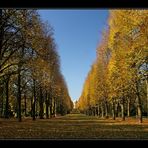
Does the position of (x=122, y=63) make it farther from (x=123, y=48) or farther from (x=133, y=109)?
(x=133, y=109)

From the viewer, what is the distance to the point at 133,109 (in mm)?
92750

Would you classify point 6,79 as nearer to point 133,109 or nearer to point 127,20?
point 127,20

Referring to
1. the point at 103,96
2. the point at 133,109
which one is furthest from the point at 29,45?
the point at 133,109

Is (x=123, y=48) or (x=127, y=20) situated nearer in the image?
(x=127, y=20)

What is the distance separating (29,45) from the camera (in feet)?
99.0

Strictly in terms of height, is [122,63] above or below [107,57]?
below

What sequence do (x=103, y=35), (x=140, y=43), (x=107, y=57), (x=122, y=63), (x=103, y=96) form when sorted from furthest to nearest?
(x=103, y=96), (x=107, y=57), (x=103, y=35), (x=122, y=63), (x=140, y=43)
